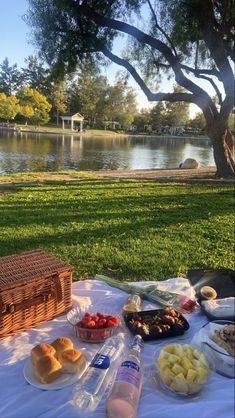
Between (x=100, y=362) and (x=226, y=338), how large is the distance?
21.5 inches

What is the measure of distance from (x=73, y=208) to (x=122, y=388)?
5.58 m

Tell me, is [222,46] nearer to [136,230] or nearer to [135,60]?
[135,60]

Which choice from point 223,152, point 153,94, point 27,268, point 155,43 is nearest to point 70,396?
point 27,268

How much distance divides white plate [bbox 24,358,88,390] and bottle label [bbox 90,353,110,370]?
0.23 ft

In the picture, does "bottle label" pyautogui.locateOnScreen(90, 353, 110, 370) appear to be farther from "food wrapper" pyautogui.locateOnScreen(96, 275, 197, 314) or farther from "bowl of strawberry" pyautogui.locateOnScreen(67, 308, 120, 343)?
"food wrapper" pyautogui.locateOnScreen(96, 275, 197, 314)

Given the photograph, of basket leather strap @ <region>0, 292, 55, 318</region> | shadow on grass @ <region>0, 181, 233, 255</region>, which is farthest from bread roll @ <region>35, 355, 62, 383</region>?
shadow on grass @ <region>0, 181, 233, 255</region>

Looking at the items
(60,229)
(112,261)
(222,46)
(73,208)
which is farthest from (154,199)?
(222,46)

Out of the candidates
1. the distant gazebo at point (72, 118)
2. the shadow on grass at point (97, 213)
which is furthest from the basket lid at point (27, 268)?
the distant gazebo at point (72, 118)

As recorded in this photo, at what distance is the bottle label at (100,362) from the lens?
1546 mm

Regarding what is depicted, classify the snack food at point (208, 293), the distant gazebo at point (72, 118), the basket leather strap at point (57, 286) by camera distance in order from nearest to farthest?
the basket leather strap at point (57, 286), the snack food at point (208, 293), the distant gazebo at point (72, 118)

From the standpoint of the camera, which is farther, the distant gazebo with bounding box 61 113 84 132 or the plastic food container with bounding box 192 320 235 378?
the distant gazebo with bounding box 61 113 84 132

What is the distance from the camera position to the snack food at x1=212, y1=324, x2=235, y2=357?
1466 millimetres

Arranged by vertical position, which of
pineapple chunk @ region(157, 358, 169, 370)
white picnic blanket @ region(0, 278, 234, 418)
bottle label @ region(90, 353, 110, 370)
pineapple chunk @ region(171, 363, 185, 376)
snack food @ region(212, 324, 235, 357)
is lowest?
white picnic blanket @ region(0, 278, 234, 418)

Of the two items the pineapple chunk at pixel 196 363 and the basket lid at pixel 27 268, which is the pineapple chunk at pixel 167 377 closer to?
the pineapple chunk at pixel 196 363
